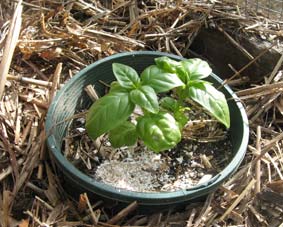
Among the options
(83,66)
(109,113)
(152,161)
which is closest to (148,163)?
(152,161)

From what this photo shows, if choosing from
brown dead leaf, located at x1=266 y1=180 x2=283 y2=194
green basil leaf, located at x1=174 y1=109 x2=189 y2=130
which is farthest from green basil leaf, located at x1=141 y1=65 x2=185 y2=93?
brown dead leaf, located at x1=266 y1=180 x2=283 y2=194

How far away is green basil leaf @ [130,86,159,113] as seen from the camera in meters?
1.23

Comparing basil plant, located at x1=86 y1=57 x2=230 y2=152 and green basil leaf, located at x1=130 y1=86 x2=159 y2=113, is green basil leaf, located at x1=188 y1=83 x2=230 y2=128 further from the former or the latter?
green basil leaf, located at x1=130 y1=86 x2=159 y2=113

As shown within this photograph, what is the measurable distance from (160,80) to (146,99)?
0.07m

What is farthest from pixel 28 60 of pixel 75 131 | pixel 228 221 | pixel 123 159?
pixel 228 221

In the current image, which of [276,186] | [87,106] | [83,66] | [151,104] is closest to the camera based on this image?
[151,104]

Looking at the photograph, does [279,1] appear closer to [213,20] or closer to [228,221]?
[213,20]

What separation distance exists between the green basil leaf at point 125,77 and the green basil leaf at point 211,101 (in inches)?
5.8

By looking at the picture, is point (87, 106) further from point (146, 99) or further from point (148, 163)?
point (146, 99)

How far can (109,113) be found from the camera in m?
1.25

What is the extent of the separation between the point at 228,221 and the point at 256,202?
10 centimetres

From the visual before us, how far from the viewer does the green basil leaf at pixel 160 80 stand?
49.8 inches

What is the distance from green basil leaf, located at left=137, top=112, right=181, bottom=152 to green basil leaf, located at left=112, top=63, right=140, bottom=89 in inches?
3.8

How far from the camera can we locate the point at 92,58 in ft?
5.84
